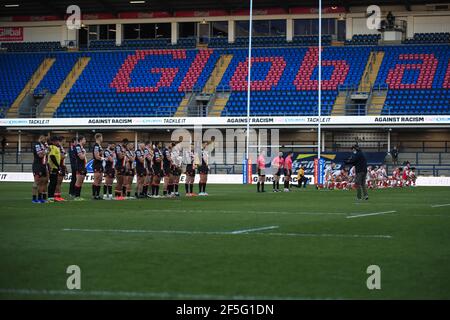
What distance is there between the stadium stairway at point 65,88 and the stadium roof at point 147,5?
4.27m

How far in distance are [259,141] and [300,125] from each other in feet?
9.99

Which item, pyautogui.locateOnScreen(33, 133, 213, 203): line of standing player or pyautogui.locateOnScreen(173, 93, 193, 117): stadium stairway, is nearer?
pyautogui.locateOnScreen(33, 133, 213, 203): line of standing player

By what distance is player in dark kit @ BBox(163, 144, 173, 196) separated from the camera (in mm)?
29047

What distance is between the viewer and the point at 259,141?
54156 millimetres

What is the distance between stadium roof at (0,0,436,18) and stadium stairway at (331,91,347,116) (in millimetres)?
7273

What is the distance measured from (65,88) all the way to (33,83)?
9.15 ft

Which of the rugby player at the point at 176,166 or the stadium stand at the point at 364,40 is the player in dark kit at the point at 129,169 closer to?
the rugby player at the point at 176,166

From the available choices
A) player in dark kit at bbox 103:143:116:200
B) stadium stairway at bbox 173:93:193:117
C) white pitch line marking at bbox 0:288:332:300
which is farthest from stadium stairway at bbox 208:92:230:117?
white pitch line marking at bbox 0:288:332:300

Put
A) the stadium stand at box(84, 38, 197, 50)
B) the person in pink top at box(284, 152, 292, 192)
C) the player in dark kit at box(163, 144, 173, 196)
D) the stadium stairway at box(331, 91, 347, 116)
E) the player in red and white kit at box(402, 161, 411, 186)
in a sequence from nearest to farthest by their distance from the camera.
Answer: the player in dark kit at box(163, 144, 173, 196), the person in pink top at box(284, 152, 292, 192), the player in red and white kit at box(402, 161, 411, 186), the stadium stairway at box(331, 91, 347, 116), the stadium stand at box(84, 38, 197, 50)

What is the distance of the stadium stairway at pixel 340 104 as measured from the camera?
54281 mm

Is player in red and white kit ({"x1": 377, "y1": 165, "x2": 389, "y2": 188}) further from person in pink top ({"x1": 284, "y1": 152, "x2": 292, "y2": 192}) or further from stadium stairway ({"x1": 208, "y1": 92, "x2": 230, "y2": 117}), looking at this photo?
stadium stairway ({"x1": 208, "y1": 92, "x2": 230, "y2": 117})

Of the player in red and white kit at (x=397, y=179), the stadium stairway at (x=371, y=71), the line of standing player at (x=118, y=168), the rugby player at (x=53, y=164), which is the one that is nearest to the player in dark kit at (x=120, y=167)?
the line of standing player at (x=118, y=168)

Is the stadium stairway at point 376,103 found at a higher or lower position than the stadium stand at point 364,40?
lower
